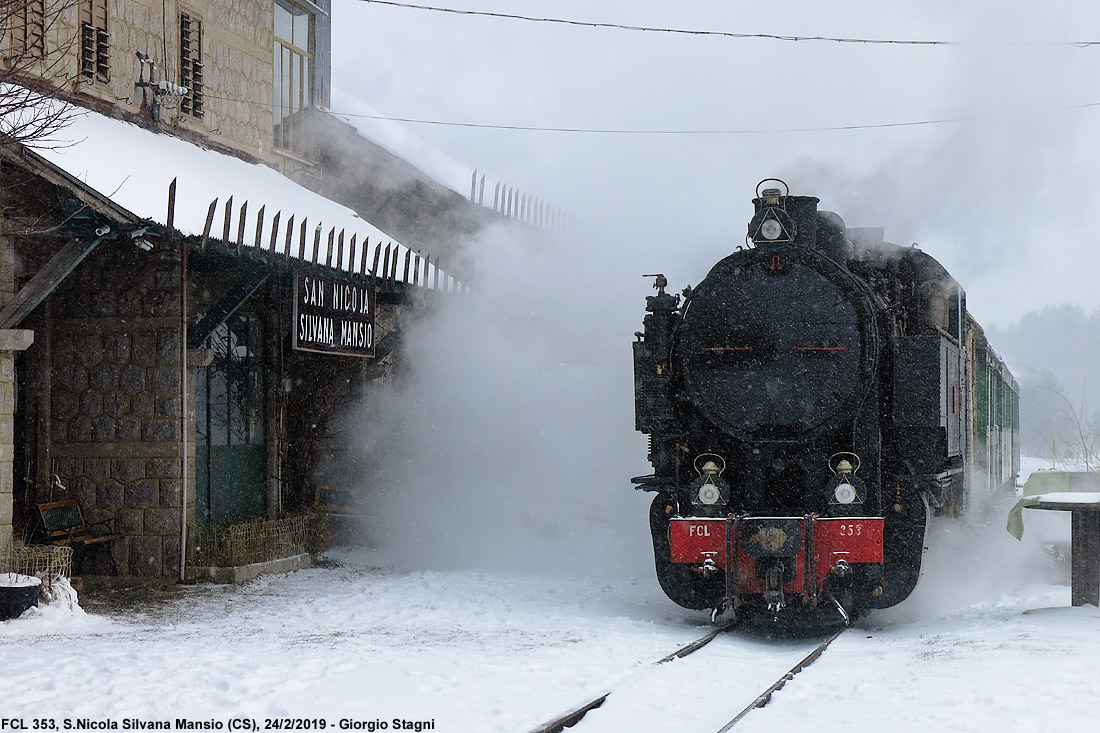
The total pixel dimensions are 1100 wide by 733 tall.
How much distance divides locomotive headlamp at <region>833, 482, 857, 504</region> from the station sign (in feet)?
15.6

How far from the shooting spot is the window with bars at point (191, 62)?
40.2 ft

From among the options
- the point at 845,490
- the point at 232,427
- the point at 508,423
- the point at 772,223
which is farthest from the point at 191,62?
the point at 845,490

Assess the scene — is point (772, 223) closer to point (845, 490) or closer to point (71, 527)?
point (845, 490)

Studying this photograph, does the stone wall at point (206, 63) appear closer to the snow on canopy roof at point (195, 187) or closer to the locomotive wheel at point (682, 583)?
the snow on canopy roof at point (195, 187)

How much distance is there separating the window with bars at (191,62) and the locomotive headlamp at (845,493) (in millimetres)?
8023

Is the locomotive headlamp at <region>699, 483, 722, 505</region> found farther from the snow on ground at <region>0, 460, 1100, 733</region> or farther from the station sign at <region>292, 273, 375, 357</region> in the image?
the station sign at <region>292, 273, 375, 357</region>

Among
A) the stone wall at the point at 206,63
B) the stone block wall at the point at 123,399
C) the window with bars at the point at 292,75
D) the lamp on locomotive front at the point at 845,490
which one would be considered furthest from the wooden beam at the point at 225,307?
the lamp on locomotive front at the point at 845,490

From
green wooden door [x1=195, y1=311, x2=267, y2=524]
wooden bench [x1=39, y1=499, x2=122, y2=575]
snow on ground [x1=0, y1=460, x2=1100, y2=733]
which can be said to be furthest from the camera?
green wooden door [x1=195, y1=311, x2=267, y2=524]

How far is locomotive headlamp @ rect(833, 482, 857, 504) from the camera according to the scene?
7691 mm

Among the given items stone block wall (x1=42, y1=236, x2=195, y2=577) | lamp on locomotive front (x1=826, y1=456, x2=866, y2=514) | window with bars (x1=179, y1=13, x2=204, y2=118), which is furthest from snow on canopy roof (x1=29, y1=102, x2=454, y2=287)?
lamp on locomotive front (x1=826, y1=456, x2=866, y2=514)

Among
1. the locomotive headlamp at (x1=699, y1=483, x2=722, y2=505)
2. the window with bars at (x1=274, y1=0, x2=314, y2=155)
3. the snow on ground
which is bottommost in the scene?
the snow on ground

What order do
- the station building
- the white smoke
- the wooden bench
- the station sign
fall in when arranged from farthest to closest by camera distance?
1. the white smoke
2. the station sign
3. the wooden bench
4. the station building

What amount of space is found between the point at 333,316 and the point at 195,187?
1.65m

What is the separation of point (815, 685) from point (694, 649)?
1.25 meters
